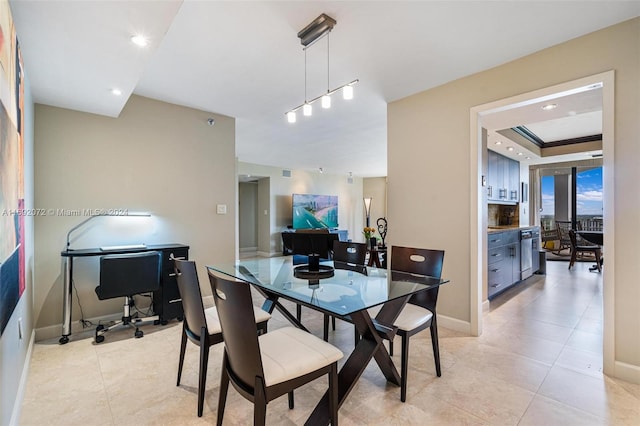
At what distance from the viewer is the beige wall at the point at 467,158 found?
6.79ft

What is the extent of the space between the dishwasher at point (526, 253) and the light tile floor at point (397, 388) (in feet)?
6.02

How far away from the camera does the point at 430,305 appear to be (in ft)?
7.11

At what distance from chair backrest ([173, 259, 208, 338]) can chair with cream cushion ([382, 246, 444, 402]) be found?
46.7 inches

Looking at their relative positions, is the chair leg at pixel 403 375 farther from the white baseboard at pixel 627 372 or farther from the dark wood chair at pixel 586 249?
the dark wood chair at pixel 586 249

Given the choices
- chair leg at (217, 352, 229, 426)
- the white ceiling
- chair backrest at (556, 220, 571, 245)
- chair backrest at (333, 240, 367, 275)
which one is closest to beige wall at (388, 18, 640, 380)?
the white ceiling

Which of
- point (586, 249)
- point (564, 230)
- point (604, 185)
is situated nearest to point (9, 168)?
point (604, 185)

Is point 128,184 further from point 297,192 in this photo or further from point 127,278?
point 297,192

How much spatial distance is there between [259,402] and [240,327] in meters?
0.30

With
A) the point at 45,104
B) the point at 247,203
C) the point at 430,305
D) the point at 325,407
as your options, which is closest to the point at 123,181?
the point at 45,104

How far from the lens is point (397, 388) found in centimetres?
195

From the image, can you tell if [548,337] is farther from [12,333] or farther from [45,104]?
[45,104]

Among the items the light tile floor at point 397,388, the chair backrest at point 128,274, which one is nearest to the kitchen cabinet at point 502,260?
the light tile floor at point 397,388

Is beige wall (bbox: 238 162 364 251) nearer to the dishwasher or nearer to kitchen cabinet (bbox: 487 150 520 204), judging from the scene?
kitchen cabinet (bbox: 487 150 520 204)

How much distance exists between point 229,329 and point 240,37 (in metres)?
2.03
